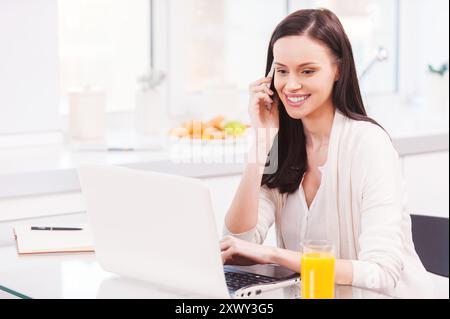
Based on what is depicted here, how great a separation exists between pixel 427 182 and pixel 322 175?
1.48 m

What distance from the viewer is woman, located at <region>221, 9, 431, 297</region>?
1894mm

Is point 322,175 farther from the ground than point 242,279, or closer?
farther from the ground

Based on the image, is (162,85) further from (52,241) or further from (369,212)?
(369,212)

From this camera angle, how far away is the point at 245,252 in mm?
1880

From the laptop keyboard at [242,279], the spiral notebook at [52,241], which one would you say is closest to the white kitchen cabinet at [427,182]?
the spiral notebook at [52,241]

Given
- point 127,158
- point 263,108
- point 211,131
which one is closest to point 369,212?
point 263,108

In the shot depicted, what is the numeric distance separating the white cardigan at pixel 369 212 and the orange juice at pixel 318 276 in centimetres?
21

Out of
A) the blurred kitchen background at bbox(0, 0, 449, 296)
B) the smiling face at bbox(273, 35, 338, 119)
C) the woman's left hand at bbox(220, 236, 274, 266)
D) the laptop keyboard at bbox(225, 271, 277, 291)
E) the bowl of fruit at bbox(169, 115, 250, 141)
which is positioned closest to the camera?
the laptop keyboard at bbox(225, 271, 277, 291)

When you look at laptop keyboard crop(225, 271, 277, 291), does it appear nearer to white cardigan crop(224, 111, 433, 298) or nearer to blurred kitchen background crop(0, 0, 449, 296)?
white cardigan crop(224, 111, 433, 298)

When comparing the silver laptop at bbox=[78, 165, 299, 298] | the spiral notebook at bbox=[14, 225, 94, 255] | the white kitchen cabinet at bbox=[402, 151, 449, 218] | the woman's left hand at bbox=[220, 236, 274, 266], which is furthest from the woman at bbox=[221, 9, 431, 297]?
the white kitchen cabinet at bbox=[402, 151, 449, 218]

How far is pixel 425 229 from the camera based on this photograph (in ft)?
8.10

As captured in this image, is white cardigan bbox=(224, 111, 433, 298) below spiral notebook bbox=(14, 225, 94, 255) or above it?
above
